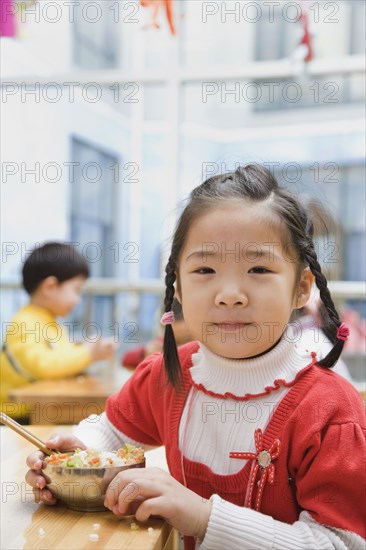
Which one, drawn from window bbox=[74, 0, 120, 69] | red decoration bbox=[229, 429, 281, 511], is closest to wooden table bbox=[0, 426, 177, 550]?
red decoration bbox=[229, 429, 281, 511]

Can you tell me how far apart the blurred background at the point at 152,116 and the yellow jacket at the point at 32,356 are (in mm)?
1026

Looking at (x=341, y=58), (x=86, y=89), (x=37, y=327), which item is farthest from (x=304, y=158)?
(x=37, y=327)

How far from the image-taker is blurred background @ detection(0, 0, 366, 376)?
391 centimetres

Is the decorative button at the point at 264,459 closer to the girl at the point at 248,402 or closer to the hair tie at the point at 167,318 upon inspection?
the girl at the point at 248,402

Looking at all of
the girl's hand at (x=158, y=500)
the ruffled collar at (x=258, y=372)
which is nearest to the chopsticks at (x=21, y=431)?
the girl's hand at (x=158, y=500)

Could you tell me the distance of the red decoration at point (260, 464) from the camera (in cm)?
94

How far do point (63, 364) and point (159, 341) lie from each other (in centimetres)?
42

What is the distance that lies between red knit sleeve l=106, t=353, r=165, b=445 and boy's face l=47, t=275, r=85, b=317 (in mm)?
1930

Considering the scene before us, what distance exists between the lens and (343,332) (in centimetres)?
104

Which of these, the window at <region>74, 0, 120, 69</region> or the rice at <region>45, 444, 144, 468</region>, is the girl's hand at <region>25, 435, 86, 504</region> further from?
the window at <region>74, 0, 120, 69</region>

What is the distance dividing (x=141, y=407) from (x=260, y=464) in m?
0.28

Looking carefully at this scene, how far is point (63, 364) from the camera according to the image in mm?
2795

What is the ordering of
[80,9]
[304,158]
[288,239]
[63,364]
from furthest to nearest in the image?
1. [80,9]
2. [304,158]
3. [63,364]
4. [288,239]

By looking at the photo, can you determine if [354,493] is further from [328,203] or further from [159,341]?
[159,341]
